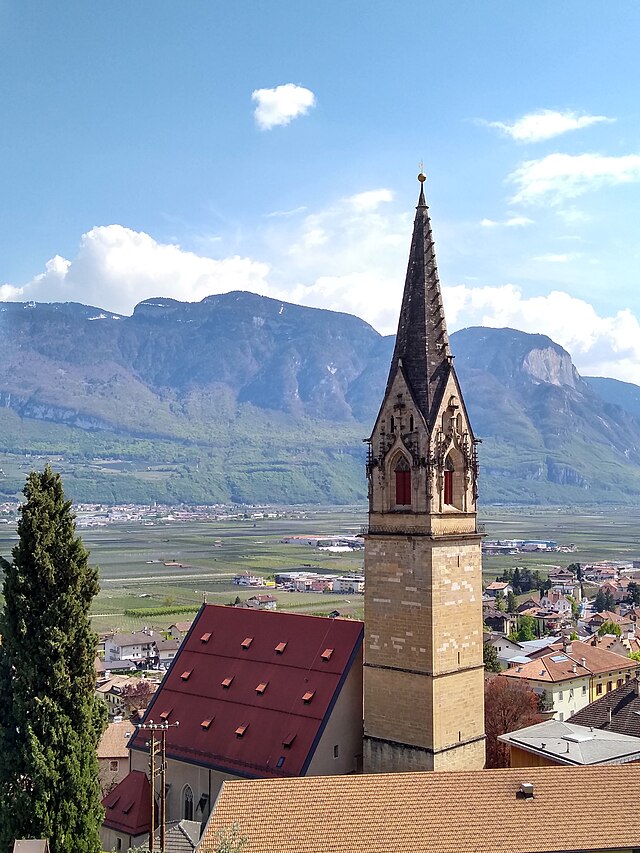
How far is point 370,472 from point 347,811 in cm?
1341

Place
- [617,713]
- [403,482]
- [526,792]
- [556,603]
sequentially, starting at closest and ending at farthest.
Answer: [526,792], [403,482], [617,713], [556,603]

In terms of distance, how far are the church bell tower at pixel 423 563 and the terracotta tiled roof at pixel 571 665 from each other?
48.1 m

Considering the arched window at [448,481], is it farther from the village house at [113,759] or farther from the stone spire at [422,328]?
the village house at [113,759]

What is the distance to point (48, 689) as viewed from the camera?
32.6 metres

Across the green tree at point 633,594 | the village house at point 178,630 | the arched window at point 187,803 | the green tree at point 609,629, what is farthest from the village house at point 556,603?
the arched window at point 187,803

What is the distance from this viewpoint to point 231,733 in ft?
135

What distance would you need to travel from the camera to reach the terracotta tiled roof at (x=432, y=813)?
29141mm

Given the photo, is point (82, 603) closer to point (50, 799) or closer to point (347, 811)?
point (50, 799)

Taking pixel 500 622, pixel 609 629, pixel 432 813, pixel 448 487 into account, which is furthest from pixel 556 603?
pixel 432 813

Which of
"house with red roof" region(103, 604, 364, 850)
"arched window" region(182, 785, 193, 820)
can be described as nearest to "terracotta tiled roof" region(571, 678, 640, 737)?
"house with red roof" region(103, 604, 364, 850)

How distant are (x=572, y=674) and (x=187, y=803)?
51.3 metres

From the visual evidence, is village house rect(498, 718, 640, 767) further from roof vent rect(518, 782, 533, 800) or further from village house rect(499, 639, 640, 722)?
village house rect(499, 639, 640, 722)

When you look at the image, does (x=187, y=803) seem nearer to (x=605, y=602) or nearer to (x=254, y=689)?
(x=254, y=689)

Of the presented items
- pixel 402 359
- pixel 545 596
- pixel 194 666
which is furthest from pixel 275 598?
pixel 402 359
